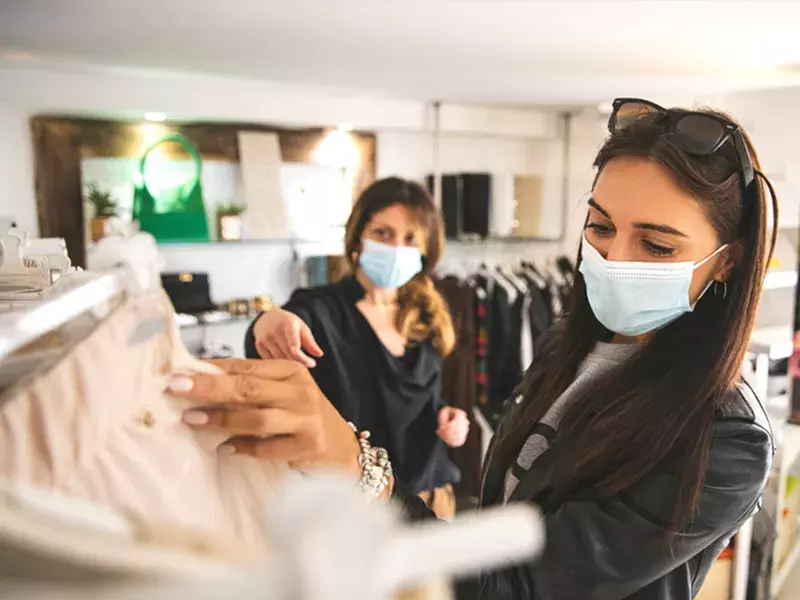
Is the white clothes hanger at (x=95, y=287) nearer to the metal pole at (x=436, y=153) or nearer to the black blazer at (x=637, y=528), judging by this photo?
the black blazer at (x=637, y=528)

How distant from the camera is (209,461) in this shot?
0.43 metres

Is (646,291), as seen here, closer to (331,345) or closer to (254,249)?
(331,345)

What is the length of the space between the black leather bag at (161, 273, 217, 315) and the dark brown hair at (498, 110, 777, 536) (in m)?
1.54

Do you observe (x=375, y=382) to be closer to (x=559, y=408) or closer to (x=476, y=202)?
(x=559, y=408)

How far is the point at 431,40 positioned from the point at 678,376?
92cm

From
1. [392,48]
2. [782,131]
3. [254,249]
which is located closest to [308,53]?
[392,48]

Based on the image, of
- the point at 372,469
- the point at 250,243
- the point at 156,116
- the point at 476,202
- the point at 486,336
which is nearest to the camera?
the point at 372,469

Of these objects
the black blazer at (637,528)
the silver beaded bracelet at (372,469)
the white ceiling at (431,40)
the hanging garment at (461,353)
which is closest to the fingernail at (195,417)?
the silver beaded bracelet at (372,469)

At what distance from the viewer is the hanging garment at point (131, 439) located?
331 mm

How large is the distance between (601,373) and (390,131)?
1815 mm

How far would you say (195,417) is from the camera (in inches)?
16.6

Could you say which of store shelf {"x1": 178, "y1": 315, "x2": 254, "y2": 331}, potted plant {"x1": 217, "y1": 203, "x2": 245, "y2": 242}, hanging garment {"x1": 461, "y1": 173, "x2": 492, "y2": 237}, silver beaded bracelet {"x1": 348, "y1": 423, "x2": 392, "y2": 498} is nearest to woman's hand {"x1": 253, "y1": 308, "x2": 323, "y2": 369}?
silver beaded bracelet {"x1": 348, "y1": 423, "x2": 392, "y2": 498}

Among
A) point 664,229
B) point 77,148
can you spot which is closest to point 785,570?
point 664,229

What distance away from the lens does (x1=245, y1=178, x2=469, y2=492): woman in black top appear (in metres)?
1.25
